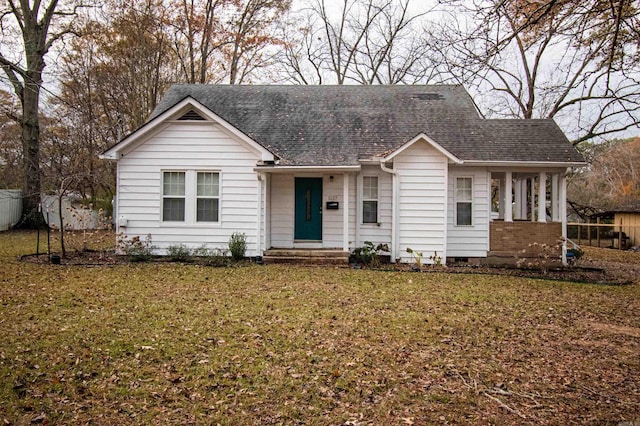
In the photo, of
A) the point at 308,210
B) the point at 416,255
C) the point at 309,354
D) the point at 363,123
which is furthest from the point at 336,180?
the point at 309,354

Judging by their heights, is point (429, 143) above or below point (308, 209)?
above

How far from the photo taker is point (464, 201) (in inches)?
553

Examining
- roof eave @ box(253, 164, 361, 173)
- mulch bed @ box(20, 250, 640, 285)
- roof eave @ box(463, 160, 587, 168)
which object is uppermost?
roof eave @ box(463, 160, 587, 168)

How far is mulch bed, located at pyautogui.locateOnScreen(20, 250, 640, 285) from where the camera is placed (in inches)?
472

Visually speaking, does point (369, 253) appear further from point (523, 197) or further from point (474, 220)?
point (523, 197)

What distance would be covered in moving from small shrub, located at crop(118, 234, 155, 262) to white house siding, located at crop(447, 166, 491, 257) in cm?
912

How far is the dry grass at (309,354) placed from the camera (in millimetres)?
4090

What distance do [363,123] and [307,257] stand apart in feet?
17.7

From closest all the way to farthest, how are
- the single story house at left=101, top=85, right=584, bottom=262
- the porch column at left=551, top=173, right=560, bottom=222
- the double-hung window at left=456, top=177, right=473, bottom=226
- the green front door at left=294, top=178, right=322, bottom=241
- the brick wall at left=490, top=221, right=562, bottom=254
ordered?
the single story house at left=101, top=85, right=584, bottom=262 < the brick wall at left=490, top=221, right=562, bottom=254 < the double-hung window at left=456, top=177, right=473, bottom=226 < the porch column at left=551, top=173, right=560, bottom=222 < the green front door at left=294, top=178, right=322, bottom=241

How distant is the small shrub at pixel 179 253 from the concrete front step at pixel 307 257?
7.26 ft

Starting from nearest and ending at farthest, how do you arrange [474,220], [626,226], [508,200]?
[508,200], [474,220], [626,226]

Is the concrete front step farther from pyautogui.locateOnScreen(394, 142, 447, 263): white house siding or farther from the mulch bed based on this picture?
pyautogui.locateOnScreen(394, 142, 447, 263): white house siding

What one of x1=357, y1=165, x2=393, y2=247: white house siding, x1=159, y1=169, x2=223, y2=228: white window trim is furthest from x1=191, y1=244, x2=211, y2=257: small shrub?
x1=357, y1=165, x2=393, y2=247: white house siding

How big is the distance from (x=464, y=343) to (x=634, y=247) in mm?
22445
